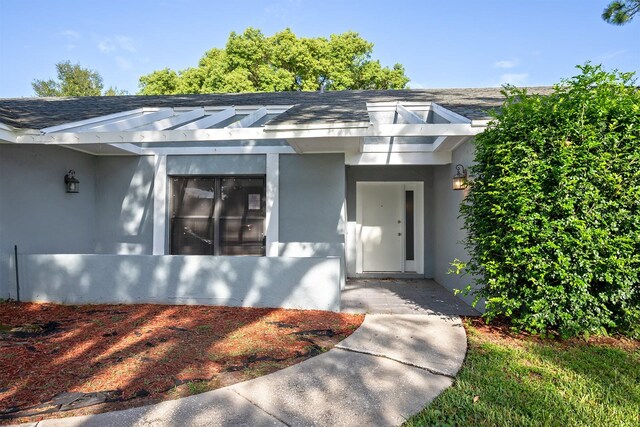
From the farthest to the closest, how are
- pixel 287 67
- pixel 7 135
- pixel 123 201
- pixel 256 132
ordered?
1. pixel 287 67
2. pixel 123 201
3. pixel 7 135
4. pixel 256 132

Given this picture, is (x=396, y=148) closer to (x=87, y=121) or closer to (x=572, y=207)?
(x=572, y=207)

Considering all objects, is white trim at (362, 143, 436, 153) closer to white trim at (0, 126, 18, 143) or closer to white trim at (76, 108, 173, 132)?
white trim at (76, 108, 173, 132)

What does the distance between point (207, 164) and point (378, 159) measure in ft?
11.2

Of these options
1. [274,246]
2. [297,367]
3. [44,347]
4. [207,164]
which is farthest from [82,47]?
[297,367]

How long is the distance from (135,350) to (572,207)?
4.66 metres

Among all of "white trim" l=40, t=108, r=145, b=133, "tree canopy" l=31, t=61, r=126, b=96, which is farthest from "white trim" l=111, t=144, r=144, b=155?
"tree canopy" l=31, t=61, r=126, b=96

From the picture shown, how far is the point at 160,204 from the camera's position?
22.9 ft

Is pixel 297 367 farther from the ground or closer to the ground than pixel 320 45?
closer to the ground

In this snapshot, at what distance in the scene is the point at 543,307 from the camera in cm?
370

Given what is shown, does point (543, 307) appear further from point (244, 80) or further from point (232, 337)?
point (244, 80)

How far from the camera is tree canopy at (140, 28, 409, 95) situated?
2097cm

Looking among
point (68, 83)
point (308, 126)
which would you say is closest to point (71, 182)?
point (308, 126)

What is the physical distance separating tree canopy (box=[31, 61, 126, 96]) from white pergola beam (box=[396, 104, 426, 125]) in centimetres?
3408

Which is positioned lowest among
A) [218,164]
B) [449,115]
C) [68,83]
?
[218,164]
